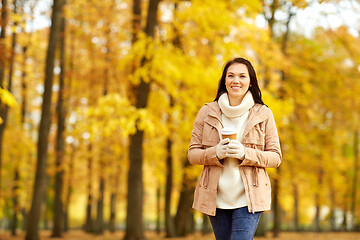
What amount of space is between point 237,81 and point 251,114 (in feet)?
0.89

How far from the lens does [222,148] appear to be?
10.4 ft

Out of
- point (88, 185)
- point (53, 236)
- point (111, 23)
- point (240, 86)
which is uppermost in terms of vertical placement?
point (111, 23)

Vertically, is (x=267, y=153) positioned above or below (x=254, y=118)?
below

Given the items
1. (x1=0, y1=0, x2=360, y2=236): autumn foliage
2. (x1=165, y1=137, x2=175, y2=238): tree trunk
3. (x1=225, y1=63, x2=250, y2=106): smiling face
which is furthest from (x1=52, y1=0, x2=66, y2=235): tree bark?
(x1=225, y1=63, x2=250, y2=106): smiling face


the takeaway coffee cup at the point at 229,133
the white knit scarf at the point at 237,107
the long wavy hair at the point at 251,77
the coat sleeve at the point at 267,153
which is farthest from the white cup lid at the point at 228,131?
the long wavy hair at the point at 251,77

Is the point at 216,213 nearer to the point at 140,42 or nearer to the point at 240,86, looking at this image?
the point at 240,86

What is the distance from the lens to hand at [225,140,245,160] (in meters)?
3.16

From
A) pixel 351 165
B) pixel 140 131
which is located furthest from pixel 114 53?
pixel 351 165

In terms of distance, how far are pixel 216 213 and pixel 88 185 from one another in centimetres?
2105

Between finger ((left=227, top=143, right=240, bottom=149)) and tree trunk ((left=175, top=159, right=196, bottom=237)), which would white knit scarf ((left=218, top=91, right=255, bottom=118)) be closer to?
finger ((left=227, top=143, right=240, bottom=149))

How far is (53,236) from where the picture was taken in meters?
18.2

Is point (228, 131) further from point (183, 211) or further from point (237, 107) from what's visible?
point (183, 211)

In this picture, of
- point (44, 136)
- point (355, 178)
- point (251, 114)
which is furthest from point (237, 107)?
point (355, 178)

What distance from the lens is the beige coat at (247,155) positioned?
10.7ft
